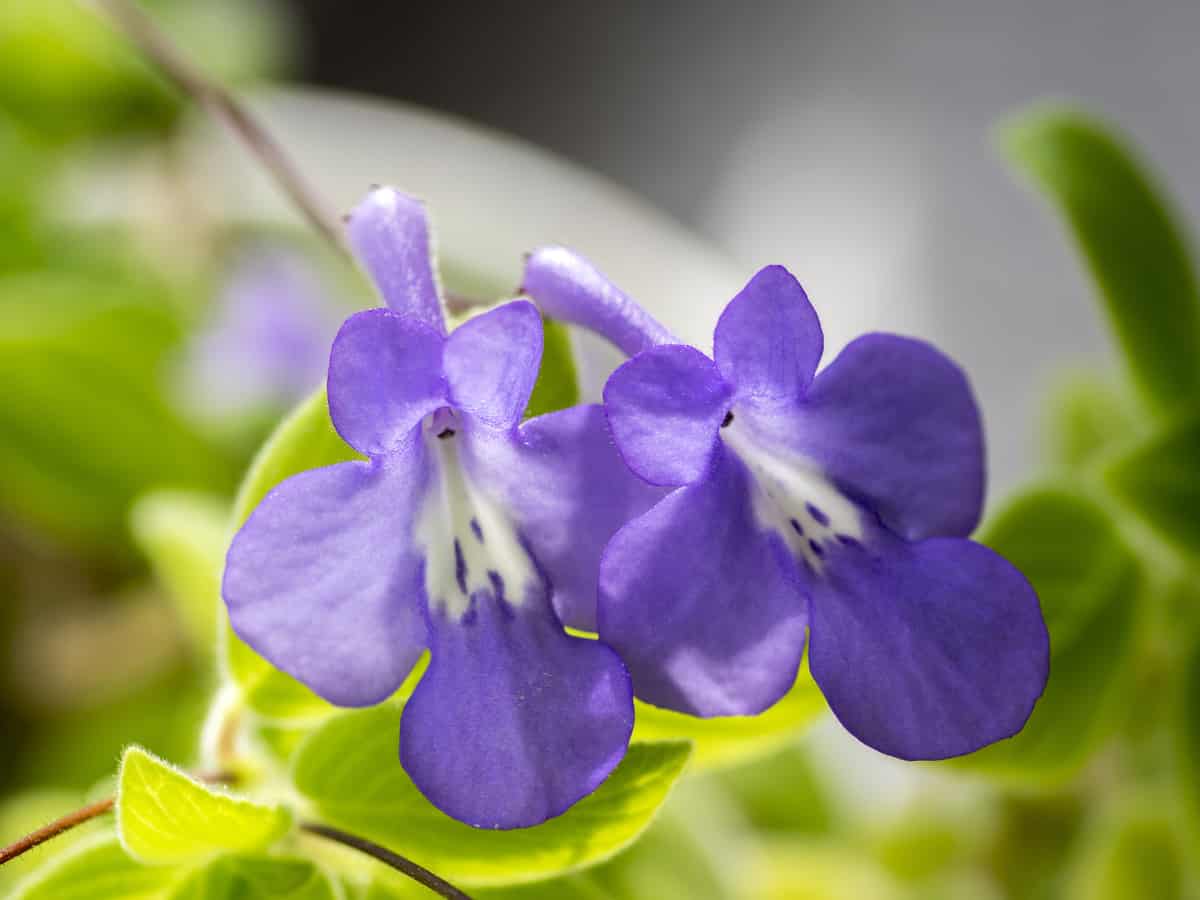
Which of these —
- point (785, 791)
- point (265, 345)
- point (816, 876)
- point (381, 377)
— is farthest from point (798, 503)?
point (265, 345)

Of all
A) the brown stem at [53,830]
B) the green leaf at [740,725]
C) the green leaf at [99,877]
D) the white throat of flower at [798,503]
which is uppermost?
the white throat of flower at [798,503]

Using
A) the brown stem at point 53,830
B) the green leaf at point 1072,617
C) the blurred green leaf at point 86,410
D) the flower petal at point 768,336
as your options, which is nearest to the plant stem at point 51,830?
the brown stem at point 53,830

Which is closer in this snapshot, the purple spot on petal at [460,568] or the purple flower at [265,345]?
the purple spot on petal at [460,568]

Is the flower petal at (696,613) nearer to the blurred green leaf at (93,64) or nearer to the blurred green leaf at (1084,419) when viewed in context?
the blurred green leaf at (1084,419)

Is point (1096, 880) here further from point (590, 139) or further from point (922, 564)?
point (590, 139)

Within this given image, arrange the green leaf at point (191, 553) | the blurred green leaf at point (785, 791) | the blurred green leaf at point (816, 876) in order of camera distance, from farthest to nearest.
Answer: the blurred green leaf at point (785, 791), the blurred green leaf at point (816, 876), the green leaf at point (191, 553)

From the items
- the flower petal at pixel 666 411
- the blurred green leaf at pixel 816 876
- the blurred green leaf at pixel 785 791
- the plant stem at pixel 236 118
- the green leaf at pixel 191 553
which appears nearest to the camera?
the flower petal at pixel 666 411

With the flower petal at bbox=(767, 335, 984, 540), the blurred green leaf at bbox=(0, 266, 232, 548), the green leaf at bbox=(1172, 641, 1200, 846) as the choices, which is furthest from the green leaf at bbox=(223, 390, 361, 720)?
the blurred green leaf at bbox=(0, 266, 232, 548)
